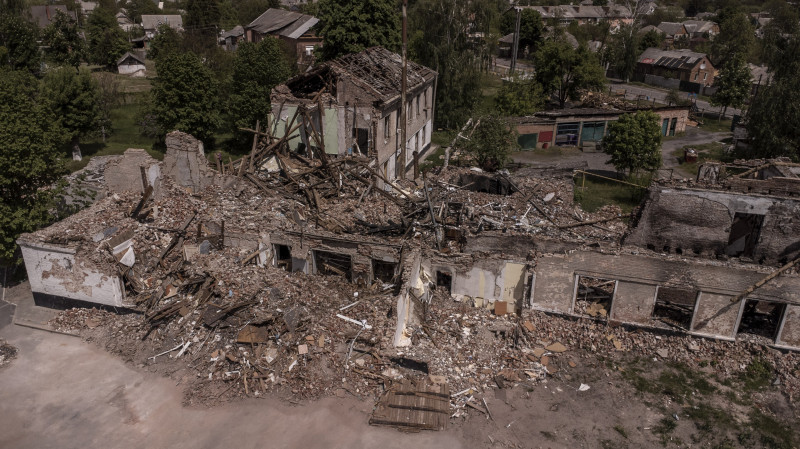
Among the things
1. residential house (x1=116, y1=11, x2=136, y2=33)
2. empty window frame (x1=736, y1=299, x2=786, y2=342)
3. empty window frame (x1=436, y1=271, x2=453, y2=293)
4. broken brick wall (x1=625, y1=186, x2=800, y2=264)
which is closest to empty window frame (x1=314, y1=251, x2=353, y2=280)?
empty window frame (x1=436, y1=271, x2=453, y2=293)

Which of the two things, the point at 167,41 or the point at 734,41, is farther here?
the point at 734,41

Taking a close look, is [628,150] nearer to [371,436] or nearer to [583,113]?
[583,113]

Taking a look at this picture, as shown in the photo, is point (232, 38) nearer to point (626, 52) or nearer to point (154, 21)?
point (154, 21)

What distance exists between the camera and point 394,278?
17812 millimetres

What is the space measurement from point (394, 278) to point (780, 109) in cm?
2809

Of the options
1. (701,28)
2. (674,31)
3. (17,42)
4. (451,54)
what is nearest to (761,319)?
(451,54)

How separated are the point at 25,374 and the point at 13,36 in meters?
47.8

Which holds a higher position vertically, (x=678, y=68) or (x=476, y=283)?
(x=678, y=68)

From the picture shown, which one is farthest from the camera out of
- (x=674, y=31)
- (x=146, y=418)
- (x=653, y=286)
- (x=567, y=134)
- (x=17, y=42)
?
(x=674, y=31)

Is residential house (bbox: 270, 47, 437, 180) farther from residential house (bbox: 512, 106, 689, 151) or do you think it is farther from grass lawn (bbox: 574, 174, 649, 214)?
residential house (bbox: 512, 106, 689, 151)

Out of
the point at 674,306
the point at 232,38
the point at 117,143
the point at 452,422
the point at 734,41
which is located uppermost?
the point at 734,41

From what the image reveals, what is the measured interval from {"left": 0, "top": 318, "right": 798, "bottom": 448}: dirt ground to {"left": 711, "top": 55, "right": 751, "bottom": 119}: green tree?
38.2 metres

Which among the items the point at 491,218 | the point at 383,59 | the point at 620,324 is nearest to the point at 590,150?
the point at 383,59

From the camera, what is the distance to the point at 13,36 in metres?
50.6
